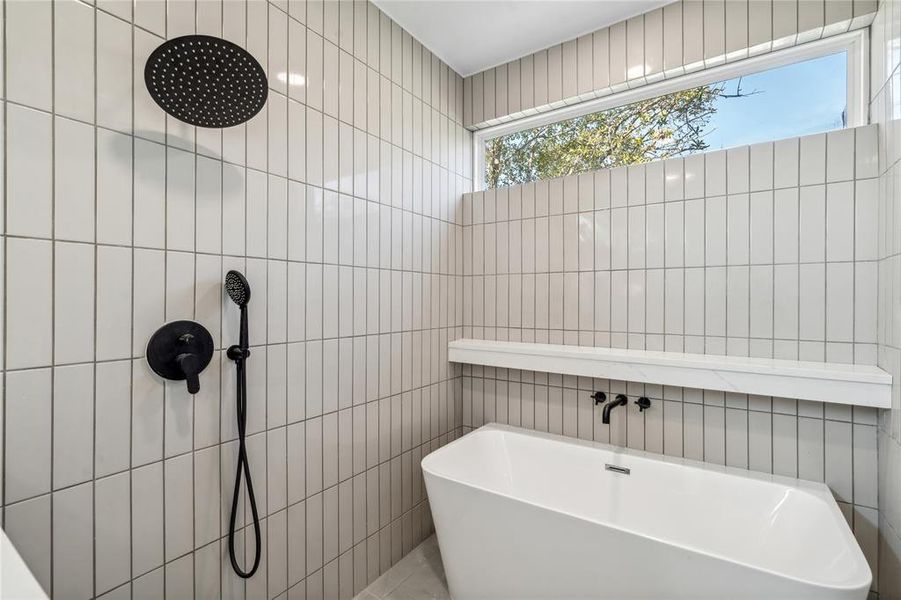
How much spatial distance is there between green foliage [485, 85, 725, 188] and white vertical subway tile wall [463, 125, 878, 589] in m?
0.16

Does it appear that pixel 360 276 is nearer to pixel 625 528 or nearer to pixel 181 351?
pixel 181 351

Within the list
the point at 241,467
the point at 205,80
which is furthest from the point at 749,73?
the point at 241,467

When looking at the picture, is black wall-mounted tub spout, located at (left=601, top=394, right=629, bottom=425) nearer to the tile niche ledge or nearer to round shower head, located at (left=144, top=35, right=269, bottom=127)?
the tile niche ledge

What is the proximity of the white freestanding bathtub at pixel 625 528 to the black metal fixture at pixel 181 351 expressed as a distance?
3.15 ft

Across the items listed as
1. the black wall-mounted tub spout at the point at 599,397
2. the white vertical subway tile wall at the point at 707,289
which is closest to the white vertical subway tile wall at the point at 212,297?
the white vertical subway tile wall at the point at 707,289


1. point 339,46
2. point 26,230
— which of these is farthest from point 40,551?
point 339,46

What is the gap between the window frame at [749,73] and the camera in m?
1.73

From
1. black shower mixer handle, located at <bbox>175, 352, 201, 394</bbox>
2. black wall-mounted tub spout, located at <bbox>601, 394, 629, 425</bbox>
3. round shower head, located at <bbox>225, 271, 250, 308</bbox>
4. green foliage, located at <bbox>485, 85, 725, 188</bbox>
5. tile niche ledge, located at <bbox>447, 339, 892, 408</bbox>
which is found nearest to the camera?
black shower mixer handle, located at <bbox>175, 352, 201, 394</bbox>

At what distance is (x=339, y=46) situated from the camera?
181cm

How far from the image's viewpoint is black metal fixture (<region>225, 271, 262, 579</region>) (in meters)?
1.38

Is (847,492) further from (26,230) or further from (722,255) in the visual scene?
(26,230)

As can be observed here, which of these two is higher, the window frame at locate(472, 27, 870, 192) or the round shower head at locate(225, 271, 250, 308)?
the window frame at locate(472, 27, 870, 192)

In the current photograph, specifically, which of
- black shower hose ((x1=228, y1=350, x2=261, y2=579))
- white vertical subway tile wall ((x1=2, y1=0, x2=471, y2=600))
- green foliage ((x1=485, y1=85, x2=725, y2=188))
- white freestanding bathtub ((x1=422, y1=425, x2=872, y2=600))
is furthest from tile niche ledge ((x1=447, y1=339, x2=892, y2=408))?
black shower hose ((x1=228, y1=350, x2=261, y2=579))

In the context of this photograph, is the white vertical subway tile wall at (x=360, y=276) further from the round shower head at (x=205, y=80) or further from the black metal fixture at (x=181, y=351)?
the round shower head at (x=205, y=80)
